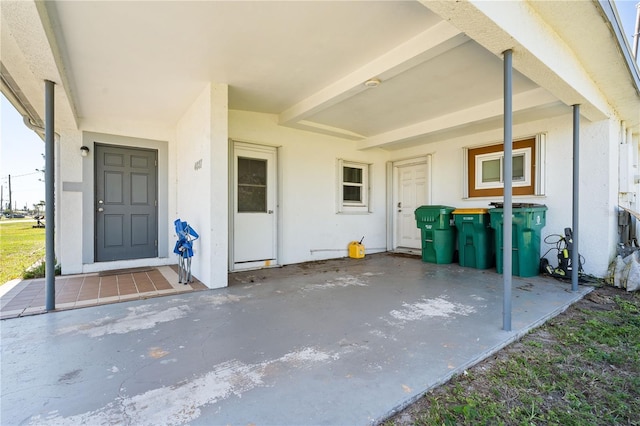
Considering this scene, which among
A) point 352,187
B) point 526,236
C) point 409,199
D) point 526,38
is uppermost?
point 526,38

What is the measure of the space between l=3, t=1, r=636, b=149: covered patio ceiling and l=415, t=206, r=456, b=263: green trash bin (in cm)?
158

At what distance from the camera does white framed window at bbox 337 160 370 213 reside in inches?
261

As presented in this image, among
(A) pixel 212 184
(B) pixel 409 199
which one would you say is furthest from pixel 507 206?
(B) pixel 409 199

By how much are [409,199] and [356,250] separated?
1.96 meters

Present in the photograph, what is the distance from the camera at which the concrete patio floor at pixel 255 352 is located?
1.56 metres

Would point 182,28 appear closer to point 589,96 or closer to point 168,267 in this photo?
point 168,267

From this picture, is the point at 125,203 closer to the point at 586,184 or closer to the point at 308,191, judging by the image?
the point at 308,191

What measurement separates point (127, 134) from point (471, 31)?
550cm

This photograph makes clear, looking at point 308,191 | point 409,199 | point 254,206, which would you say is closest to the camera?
point 254,206

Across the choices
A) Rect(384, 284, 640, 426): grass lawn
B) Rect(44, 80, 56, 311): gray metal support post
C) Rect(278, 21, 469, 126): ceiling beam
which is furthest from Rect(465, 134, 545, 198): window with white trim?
Rect(44, 80, 56, 311): gray metal support post

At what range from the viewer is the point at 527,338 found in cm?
251

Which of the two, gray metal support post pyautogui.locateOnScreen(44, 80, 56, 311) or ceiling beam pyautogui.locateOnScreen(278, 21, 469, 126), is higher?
ceiling beam pyautogui.locateOnScreen(278, 21, 469, 126)

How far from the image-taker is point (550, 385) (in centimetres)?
185

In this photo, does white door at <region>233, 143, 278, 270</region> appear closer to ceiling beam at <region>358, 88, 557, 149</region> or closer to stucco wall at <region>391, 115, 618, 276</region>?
ceiling beam at <region>358, 88, 557, 149</region>
